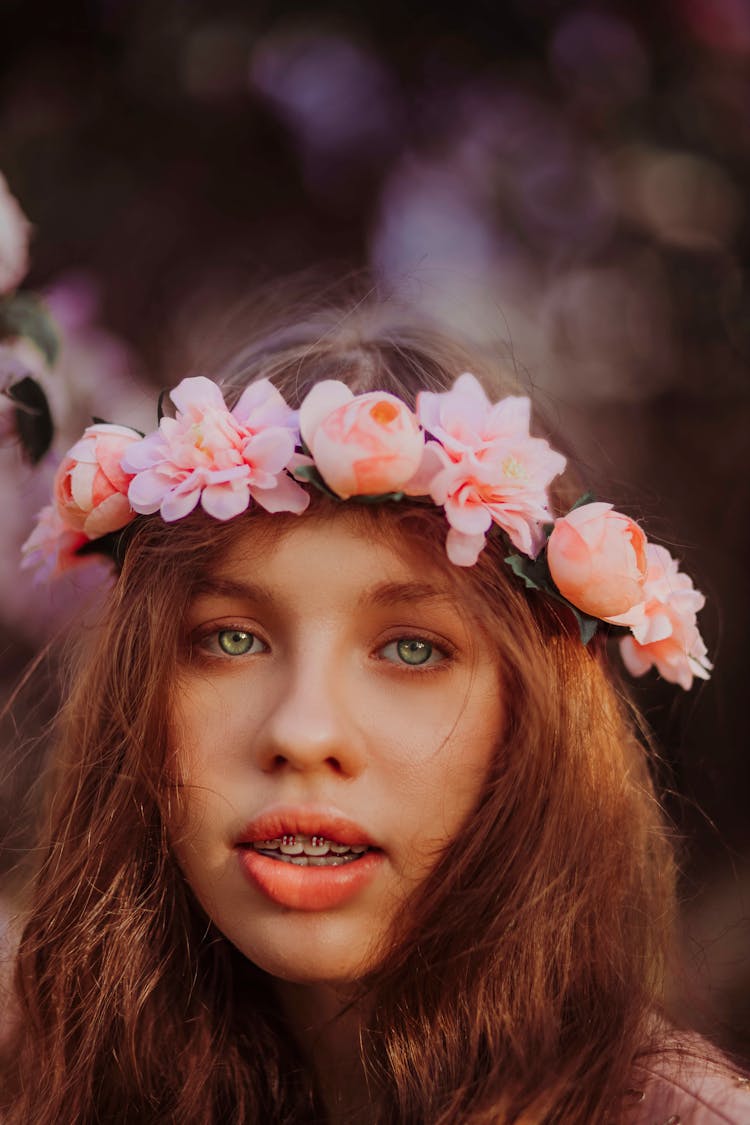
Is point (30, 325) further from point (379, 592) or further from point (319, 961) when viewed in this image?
point (319, 961)

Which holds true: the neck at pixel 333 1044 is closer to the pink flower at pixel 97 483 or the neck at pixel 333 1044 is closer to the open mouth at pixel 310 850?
the open mouth at pixel 310 850

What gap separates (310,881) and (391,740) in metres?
0.18

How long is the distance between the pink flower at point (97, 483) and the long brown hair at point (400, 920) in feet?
0.15

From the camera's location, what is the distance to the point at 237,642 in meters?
1.51

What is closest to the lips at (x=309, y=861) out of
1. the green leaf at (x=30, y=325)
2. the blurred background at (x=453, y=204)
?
the green leaf at (x=30, y=325)

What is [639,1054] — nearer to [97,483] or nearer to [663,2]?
[97,483]

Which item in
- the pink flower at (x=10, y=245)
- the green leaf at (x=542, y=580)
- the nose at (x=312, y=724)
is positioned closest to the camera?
the nose at (x=312, y=724)

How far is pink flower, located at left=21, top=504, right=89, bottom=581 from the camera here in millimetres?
1682

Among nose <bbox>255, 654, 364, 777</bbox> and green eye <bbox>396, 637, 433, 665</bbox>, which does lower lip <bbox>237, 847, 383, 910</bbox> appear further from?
green eye <bbox>396, 637, 433, 665</bbox>

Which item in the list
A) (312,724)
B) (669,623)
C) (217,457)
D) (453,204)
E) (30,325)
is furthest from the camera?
(453,204)

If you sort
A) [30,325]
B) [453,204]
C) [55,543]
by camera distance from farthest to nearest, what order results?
[453,204], [30,325], [55,543]

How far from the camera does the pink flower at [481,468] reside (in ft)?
4.71

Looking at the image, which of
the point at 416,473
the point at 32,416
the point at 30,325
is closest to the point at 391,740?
the point at 416,473

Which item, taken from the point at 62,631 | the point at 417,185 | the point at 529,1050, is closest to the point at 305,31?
the point at 417,185
